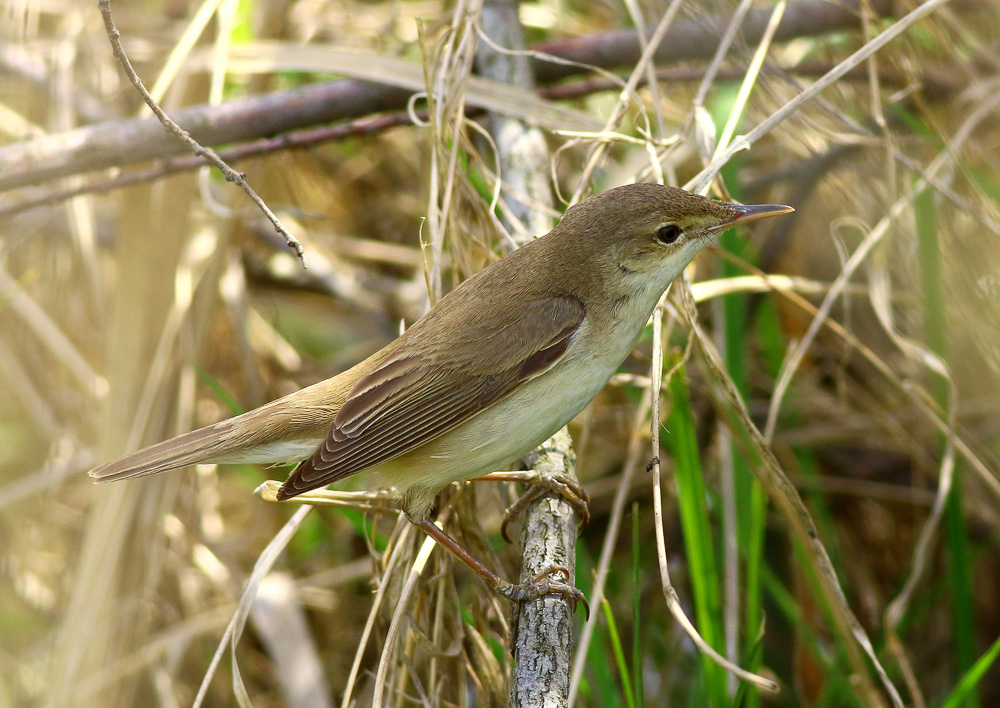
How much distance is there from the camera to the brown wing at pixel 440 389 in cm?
226

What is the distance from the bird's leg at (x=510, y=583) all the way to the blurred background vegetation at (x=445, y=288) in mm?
143

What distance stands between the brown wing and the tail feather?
0.31 metres

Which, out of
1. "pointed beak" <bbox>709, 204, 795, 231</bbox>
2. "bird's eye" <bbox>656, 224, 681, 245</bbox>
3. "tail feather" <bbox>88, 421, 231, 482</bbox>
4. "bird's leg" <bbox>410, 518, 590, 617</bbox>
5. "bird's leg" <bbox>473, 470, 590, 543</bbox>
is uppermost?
"pointed beak" <bbox>709, 204, 795, 231</bbox>

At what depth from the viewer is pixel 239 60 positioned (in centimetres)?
334

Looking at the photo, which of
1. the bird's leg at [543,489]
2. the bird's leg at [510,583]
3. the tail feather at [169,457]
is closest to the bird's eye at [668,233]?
the bird's leg at [543,489]

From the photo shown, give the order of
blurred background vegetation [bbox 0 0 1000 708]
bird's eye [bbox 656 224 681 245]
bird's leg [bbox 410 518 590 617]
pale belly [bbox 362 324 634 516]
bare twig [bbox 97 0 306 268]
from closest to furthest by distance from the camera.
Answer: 1. bare twig [bbox 97 0 306 268]
2. bird's leg [bbox 410 518 590 617]
3. pale belly [bbox 362 324 634 516]
4. bird's eye [bbox 656 224 681 245]
5. blurred background vegetation [bbox 0 0 1000 708]

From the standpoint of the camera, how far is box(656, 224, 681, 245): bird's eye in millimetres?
2307

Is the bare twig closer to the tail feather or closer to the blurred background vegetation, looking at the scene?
the blurred background vegetation

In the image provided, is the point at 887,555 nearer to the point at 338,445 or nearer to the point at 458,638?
the point at 458,638

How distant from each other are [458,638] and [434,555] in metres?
0.26

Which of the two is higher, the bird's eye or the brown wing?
the bird's eye

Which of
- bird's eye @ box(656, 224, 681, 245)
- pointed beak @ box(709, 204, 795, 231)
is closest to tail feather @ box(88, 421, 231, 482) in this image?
bird's eye @ box(656, 224, 681, 245)

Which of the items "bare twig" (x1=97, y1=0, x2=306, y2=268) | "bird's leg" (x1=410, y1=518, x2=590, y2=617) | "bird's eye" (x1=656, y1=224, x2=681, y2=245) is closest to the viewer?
"bare twig" (x1=97, y1=0, x2=306, y2=268)

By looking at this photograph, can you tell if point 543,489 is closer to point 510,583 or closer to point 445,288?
point 510,583
